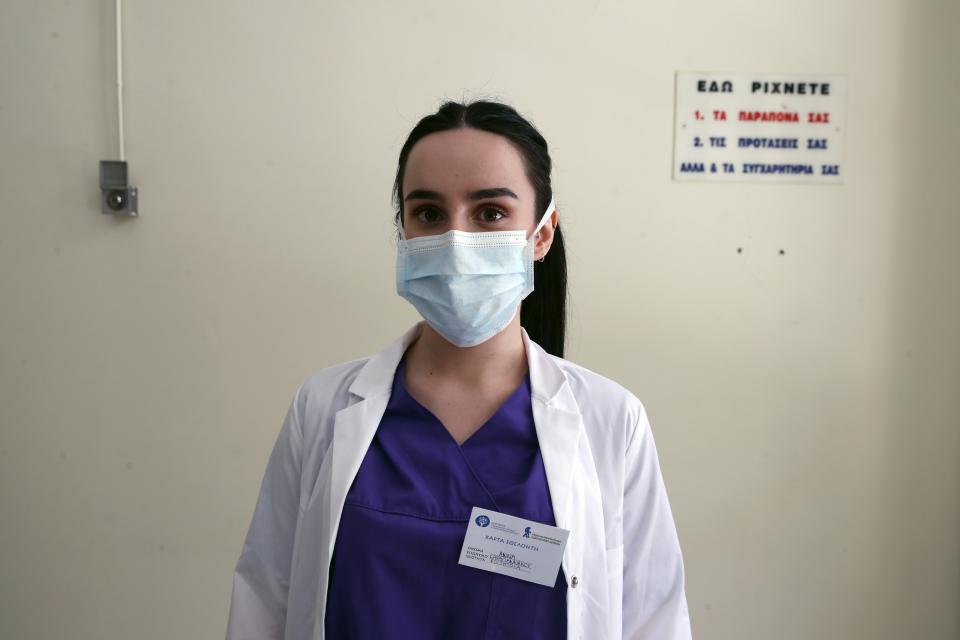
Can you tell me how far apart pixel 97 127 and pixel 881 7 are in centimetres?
205

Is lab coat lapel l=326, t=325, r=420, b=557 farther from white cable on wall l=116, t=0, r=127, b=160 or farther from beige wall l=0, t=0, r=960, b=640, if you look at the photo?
white cable on wall l=116, t=0, r=127, b=160

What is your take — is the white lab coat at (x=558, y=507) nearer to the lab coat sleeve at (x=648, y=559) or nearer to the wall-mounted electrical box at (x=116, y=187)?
the lab coat sleeve at (x=648, y=559)

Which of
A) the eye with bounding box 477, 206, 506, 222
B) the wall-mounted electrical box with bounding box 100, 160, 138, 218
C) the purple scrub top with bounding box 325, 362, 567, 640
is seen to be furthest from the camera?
the wall-mounted electrical box with bounding box 100, 160, 138, 218

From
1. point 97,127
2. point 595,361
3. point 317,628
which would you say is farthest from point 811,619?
point 97,127

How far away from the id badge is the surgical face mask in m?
0.29

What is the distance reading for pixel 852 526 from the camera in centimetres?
198

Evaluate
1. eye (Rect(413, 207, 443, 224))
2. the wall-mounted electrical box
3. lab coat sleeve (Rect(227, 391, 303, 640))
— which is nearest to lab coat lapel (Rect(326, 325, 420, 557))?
lab coat sleeve (Rect(227, 391, 303, 640))

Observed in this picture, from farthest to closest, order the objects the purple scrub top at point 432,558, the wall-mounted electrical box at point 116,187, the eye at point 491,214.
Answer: the wall-mounted electrical box at point 116,187 → the eye at point 491,214 → the purple scrub top at point 432,558

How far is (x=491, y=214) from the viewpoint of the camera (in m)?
1.17

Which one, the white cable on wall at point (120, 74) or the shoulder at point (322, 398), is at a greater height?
the white cable on wall at point (120, 74)

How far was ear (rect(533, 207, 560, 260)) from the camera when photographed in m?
1.24

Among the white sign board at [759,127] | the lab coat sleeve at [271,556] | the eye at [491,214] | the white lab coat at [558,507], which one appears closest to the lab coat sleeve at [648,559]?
the white lab coat at [558,507]

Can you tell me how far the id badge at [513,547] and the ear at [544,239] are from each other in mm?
427

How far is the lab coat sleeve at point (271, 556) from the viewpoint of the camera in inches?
46.7
